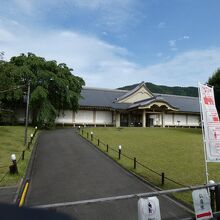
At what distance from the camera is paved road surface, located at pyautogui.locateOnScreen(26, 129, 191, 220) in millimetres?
6957

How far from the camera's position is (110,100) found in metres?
41.5

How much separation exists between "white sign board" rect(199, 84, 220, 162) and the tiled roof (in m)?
30.3

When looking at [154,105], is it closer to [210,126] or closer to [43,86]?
[43,86]

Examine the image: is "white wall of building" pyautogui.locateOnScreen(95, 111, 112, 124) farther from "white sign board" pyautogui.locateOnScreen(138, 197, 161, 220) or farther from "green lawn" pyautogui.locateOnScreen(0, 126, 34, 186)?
"white sign board" pyautogui.locateOnScreen(138, 197, 161, 220)

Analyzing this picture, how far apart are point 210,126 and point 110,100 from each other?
34.2 meters

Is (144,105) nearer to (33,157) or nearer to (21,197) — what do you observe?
(33,157)

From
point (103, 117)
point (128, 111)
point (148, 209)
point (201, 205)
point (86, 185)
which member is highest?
point (128, 111)

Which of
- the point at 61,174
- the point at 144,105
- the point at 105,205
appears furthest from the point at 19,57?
the point at 105,205

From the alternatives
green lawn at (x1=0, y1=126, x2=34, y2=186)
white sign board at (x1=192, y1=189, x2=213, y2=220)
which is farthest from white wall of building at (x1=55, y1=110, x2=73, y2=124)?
white sign board at (x1=192, y1=189, x2=213, y2=220)

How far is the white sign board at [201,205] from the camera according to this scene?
5.27 meters

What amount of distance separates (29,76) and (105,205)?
76.8ft

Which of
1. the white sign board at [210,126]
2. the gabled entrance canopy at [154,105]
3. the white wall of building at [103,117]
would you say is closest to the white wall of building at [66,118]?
the white wall of building at [103,117]

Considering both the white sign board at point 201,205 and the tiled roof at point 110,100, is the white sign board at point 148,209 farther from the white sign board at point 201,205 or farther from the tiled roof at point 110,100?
the tiled roof at point 110,100

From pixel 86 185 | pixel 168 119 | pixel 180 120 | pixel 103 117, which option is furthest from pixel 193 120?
pixel 86 185
